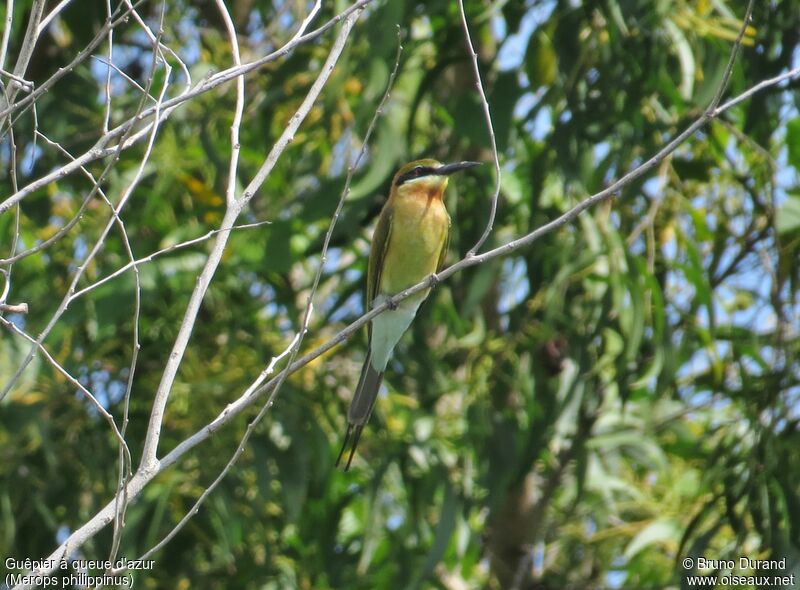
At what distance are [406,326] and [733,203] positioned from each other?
124 centimetres

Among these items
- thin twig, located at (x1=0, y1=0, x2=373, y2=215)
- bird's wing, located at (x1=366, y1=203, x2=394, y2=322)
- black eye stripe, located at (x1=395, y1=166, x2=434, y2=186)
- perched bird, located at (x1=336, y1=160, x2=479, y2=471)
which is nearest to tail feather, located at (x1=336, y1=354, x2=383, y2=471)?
perched bird, located at (x1=336, y1=160, x2=479, y2=471)

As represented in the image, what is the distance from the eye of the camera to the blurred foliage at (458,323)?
3258 mm

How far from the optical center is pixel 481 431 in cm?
331

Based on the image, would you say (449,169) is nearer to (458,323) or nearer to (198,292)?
(458,323)

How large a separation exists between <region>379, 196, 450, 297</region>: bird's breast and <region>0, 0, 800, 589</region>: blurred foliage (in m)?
0.14

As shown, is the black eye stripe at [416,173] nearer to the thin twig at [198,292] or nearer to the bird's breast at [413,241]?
the bird's breast at [413,241]

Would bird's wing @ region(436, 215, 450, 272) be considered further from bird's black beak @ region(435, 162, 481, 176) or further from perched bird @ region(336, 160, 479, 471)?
bird's black beak @ region(435, 162, 481, 176)

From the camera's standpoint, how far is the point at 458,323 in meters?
3.38

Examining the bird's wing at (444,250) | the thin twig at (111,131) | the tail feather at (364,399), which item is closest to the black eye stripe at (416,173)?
the bird's wing at (444,250)

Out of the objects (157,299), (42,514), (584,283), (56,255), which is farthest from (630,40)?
(42,514)

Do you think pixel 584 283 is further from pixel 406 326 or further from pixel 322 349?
pixel 322 349

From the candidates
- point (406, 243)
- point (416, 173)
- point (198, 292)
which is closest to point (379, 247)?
point (406, 243)

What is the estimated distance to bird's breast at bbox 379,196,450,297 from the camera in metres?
3.25

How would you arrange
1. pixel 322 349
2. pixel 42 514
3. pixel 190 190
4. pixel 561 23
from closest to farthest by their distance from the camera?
pixel 322 349, pixel 561 23, pixel 42 514, pixel 190 190
